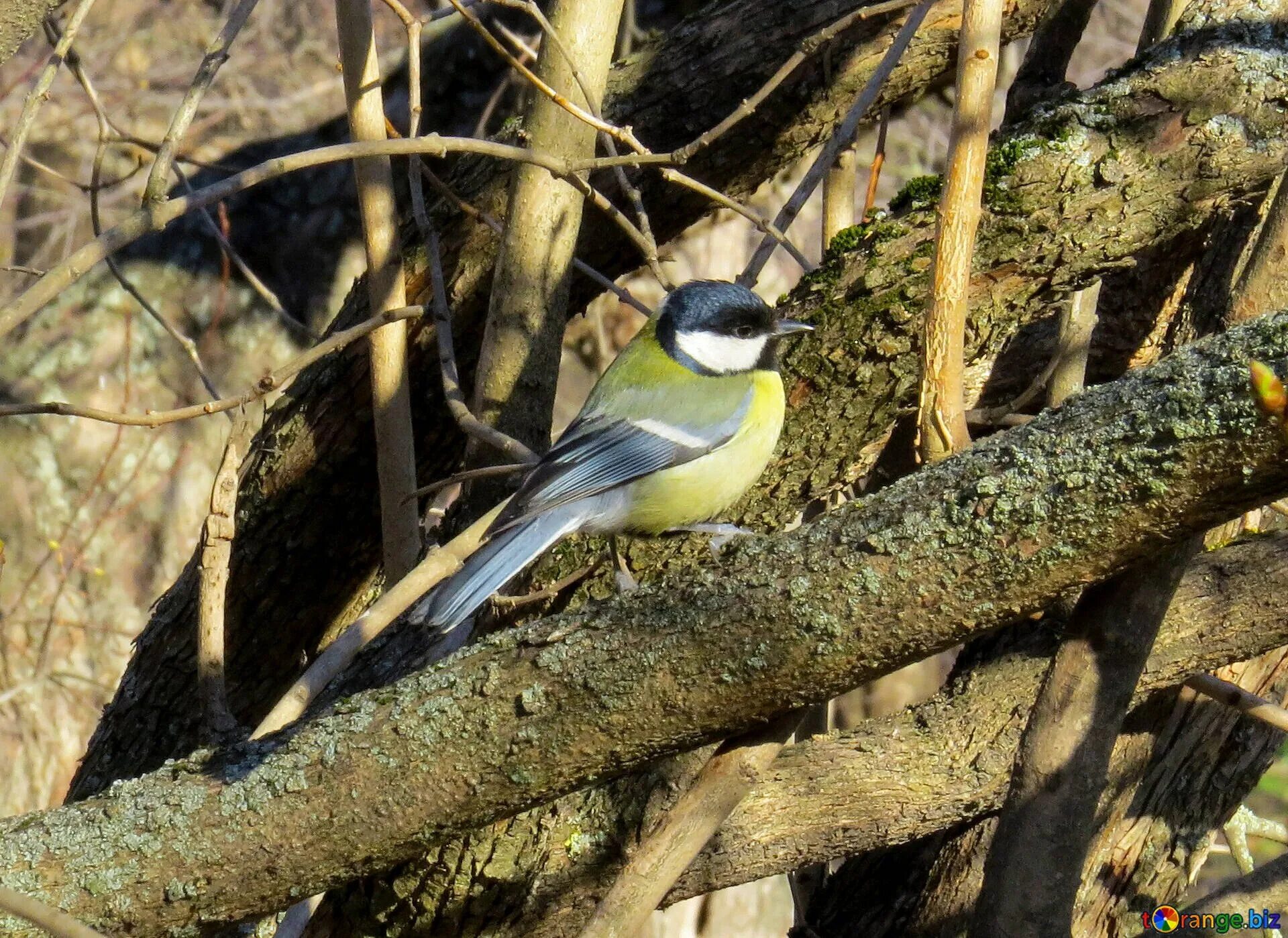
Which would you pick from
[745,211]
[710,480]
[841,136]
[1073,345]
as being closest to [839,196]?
[841,136]

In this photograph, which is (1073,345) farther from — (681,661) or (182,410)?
(182,410)

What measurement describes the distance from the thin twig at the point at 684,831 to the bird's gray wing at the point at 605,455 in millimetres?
760

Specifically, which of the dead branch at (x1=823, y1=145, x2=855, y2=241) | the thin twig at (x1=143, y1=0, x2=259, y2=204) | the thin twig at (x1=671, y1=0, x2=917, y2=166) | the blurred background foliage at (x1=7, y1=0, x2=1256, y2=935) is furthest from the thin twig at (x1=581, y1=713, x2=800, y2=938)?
the blurred background foliage at (x1=7, y1=0, x2=1256, y2=935)

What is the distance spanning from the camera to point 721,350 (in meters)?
3.06

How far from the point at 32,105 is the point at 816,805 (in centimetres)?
189

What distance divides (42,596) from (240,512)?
2.77 meters

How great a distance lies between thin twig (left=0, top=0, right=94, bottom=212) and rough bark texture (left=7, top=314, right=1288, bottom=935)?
96 centimetres

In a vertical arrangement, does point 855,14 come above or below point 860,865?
above

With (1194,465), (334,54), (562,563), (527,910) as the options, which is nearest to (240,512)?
(562,563)

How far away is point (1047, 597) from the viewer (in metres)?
1.60

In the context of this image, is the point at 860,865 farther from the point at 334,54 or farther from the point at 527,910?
the point at 334,54

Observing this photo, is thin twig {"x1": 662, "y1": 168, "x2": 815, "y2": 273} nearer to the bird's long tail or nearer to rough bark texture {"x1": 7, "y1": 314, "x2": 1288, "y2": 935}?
the bird's long tail

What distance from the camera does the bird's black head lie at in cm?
289

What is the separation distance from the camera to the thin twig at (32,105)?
196cm
